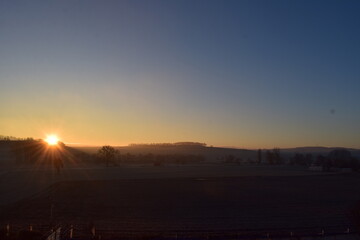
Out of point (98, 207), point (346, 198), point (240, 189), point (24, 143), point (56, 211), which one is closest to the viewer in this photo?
point (56, 211)

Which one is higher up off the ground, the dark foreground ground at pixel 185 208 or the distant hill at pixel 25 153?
the distant hill at pixel 25 153

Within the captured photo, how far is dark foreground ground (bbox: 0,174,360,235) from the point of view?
74.7 feet

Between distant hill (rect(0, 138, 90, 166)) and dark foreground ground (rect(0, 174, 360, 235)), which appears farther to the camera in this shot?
distant hill (rect(0, 138, 90, 166))

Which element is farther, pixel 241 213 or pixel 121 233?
pixel 241 213

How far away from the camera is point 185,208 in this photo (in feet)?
93.2

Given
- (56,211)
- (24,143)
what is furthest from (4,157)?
(56,211)

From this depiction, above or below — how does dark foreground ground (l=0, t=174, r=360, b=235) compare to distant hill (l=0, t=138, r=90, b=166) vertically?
below

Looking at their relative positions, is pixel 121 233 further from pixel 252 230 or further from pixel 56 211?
pixel 56 211

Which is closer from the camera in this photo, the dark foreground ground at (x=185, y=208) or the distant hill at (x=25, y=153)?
the dark foreground ground at (x=185, y=208)

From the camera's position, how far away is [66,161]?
8869cm

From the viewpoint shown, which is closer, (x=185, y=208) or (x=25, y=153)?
(x=185, y=208)

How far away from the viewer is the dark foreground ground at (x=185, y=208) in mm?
22781

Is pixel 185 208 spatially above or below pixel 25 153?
below

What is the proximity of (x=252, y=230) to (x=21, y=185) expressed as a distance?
2763 cm
